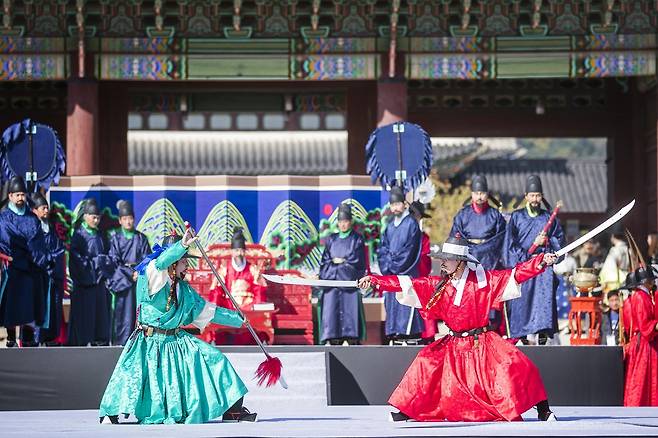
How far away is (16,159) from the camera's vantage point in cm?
1297

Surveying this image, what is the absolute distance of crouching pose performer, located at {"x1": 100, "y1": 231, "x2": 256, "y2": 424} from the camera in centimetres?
824

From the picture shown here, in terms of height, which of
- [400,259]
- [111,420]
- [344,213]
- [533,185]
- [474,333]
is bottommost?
[111,420]

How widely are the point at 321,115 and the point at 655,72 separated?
16.5 feet

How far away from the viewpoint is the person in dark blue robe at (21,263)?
11.2 metres

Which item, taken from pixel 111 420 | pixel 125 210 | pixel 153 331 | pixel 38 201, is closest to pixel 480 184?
pixel 125 210

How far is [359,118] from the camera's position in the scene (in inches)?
660

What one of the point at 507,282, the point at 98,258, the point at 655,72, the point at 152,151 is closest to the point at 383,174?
the point at 98,258

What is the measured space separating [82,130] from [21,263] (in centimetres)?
393

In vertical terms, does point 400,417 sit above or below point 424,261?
below

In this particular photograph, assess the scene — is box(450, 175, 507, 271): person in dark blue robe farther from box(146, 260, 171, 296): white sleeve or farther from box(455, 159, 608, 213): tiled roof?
box(455, 159, 608, 213): tiled roof

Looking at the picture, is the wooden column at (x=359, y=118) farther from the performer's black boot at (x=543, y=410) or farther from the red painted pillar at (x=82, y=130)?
the performer's black boot at (x=543, y=410)

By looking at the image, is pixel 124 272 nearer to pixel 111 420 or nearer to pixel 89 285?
pixel 89 285

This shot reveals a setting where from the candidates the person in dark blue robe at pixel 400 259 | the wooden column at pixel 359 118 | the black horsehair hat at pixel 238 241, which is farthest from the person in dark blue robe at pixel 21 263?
the wooden column at pixel 359 118

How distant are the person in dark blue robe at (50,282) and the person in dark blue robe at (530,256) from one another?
11.9 feet
